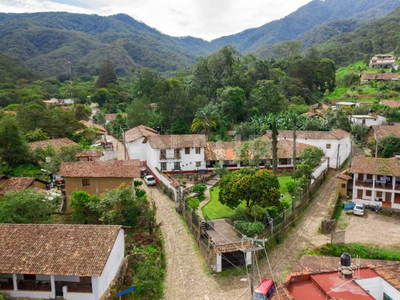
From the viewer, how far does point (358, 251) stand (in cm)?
2498

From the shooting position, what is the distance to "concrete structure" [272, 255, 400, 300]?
48.5 feet

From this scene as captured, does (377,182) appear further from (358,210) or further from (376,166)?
(358,210)

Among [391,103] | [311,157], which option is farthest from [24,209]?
[391,103]

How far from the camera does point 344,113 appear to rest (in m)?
51.7

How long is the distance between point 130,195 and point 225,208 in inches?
337

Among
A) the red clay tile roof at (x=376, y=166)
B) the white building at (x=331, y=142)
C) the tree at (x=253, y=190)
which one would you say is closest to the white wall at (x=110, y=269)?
the tree at (x=253, y=190)

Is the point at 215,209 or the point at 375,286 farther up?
the point at 215,209

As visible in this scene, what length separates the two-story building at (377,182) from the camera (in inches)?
1262

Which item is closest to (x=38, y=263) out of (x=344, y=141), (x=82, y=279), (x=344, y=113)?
(x=82, y=279)

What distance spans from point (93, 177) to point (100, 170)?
89cm

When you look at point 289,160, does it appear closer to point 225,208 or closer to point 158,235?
point 225,208

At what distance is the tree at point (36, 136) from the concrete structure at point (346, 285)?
37.2m

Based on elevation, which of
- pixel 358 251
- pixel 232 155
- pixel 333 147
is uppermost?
pixel 333 147

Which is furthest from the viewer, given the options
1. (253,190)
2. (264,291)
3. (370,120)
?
(370,120)
